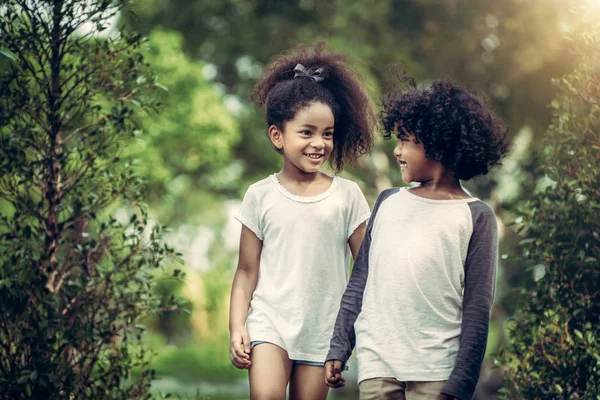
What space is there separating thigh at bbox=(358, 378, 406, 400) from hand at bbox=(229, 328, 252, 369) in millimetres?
693

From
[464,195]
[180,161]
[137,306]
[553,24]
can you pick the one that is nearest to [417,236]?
[464,195]

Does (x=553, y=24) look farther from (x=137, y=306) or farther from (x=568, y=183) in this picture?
(x=137, y=306)

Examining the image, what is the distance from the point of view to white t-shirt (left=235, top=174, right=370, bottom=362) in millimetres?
4199

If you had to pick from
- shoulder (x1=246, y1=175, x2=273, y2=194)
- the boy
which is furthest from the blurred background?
the boy

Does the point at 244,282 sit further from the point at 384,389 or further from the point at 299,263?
the point at 384,389

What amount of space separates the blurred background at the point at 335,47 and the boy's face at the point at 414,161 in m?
9.14

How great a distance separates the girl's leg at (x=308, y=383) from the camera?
4188mm

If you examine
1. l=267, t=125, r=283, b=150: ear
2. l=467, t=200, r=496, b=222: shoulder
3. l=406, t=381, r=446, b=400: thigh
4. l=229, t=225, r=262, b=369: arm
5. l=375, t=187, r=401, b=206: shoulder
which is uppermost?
l=267, t=125, r=283, b=150: ear

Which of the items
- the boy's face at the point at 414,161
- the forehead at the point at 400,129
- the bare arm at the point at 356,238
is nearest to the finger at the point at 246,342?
the bare arm at the point at 356,238

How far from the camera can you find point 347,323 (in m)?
3.87

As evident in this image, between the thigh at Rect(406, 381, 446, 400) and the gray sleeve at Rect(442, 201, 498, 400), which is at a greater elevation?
the gray sleeve at Rect(442, 201, 498, 400)

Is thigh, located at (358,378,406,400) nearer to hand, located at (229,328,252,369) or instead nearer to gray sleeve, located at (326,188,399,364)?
gray sleeve, located at (326,188,399,364)

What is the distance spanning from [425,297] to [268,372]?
0.83 metres

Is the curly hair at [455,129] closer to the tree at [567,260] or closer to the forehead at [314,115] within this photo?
the forehead at [314,115]
